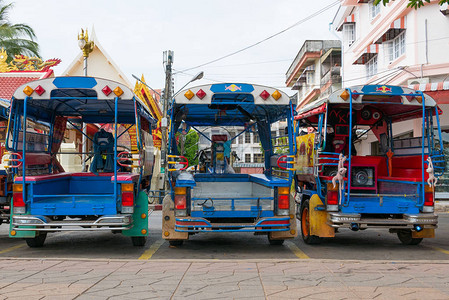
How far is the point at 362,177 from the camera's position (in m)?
9.16

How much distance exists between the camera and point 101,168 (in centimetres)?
998

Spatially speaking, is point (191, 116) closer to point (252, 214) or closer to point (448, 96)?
point (252, 214)

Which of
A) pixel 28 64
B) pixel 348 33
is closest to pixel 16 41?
pixel 28 64

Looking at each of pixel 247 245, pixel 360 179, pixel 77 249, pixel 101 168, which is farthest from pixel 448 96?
pixel 77 249

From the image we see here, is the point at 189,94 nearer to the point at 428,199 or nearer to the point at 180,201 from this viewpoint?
Answer: the point at 180,201

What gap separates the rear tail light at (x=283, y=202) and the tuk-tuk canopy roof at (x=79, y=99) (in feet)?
9.12

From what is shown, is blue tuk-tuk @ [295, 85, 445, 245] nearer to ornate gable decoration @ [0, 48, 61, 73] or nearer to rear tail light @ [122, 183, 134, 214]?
rear tail light @ [122, 183, 134, 214]

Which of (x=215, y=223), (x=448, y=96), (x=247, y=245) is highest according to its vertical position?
(x=448, y=96)

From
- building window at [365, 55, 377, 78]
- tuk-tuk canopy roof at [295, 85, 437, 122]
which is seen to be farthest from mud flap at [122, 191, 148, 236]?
building window at [365, 55, 377, 78]

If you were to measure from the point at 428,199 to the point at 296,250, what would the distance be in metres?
2.42

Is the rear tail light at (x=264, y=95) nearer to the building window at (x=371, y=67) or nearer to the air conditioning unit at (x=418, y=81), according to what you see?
the air conditioning unit at (x=418, y=81)

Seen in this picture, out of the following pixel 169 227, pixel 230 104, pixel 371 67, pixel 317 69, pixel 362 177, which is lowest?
pixel 169 227

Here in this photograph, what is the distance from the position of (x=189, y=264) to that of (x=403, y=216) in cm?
384

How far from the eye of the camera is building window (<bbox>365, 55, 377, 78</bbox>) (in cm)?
2400
